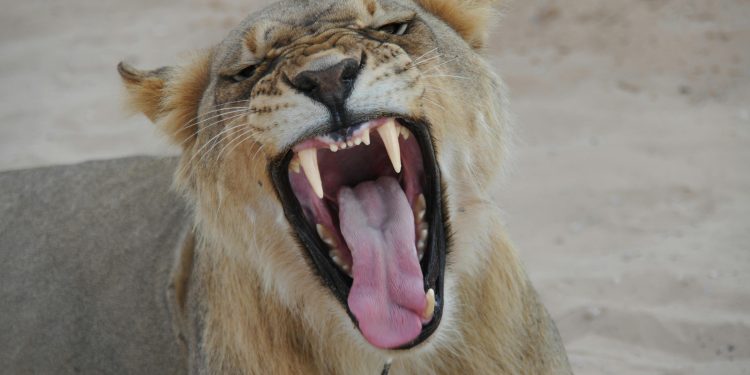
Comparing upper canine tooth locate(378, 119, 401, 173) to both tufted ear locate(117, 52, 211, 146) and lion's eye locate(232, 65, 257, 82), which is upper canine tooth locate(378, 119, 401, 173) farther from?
tufted ear locate(117, 52, 211, 146)

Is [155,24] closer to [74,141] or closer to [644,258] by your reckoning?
[74,141]

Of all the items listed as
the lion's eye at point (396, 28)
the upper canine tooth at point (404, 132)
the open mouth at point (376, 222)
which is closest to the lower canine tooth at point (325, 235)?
the open mouth at point (376, 222)

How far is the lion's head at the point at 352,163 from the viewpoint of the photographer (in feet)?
8.45

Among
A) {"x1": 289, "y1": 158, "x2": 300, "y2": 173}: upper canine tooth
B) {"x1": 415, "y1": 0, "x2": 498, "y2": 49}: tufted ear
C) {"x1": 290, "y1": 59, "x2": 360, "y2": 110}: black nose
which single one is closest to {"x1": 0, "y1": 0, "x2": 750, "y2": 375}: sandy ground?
{"x1": 415, "y1": 0, "x2": 498, "y2": 49}: tufted ear

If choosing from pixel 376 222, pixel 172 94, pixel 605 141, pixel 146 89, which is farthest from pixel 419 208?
pixel 605 141

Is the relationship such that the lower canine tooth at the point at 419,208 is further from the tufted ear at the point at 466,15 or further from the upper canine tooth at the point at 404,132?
the tufted ear at the point at 466,15

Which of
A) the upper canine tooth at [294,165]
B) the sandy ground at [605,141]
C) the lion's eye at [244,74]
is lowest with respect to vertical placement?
the sandy ground at [605,141]

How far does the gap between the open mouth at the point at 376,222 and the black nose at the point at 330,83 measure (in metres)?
0.10

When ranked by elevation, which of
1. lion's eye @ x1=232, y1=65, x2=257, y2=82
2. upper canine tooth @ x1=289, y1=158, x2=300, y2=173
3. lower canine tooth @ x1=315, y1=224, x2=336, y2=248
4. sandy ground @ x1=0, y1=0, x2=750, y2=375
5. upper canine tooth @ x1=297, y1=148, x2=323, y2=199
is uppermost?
lion's eye @ x1=232, y1=65, x2=257, y2=82

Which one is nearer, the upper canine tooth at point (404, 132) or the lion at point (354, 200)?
the lion at point (354, 200)

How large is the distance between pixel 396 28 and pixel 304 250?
2.16 ft

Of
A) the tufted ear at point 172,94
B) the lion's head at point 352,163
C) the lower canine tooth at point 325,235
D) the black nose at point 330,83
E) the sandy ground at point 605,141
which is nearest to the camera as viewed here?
the black nose at point 330,83

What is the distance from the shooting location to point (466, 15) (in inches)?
127

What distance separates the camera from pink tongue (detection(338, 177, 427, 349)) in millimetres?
2646
